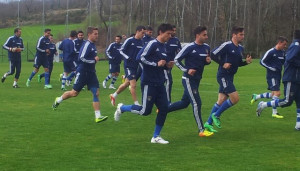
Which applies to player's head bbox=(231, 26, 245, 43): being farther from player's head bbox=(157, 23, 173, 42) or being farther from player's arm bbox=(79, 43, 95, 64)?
player's arm bbox=(79, 43, 95, 64)

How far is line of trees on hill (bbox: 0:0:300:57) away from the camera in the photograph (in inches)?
2197

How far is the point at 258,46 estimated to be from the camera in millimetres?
56812

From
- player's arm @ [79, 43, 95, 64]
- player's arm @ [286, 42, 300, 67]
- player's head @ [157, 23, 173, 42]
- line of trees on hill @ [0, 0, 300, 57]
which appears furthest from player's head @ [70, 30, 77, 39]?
line of trees on hill @ [0, 0, 300, 57]

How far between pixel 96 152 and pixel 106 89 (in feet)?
41.0

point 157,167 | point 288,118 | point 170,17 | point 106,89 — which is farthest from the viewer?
point 170,17

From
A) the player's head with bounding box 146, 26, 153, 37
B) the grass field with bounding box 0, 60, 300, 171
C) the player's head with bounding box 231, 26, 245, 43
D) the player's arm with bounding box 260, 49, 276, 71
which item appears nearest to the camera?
the grass field with bounding box 0, 60, 300, 171

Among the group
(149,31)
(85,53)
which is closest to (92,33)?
(85,53)

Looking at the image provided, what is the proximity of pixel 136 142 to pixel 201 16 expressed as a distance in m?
48.9

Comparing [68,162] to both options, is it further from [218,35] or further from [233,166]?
[218,35]

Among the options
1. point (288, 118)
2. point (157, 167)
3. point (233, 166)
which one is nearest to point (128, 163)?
point (157, 167)

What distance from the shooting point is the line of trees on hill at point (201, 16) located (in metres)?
55.8

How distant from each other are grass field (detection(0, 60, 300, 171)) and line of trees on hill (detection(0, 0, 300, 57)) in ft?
137

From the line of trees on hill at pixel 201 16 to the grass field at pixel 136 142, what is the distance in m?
41.9

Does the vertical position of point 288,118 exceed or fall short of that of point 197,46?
it falls short
